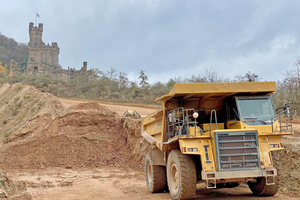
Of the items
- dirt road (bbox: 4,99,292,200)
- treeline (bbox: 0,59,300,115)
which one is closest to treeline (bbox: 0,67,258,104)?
treeline (bbox: 0,59,300,115)

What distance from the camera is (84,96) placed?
4125 cm

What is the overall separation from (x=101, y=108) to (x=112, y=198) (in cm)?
1156

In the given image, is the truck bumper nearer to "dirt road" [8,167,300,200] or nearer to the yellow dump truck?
the yellow dump truck

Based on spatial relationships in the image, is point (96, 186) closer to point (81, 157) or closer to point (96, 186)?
point (96, 186)

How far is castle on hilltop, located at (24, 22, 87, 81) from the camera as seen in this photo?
8347 cm

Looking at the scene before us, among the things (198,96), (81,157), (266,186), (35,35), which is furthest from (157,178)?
(35,35)

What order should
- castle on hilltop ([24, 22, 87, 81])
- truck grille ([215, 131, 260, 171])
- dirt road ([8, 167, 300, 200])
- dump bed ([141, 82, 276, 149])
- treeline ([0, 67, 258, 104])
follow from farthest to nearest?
castle on hilltop ([24, 22, 87, 81]) < treeline ([0, 67, 258, 104]) < dirt road ([8, 167, 300, 200]) < dump bed ([141, 82, 276, 149]) < truck grille ([215, 131, 260, 171])

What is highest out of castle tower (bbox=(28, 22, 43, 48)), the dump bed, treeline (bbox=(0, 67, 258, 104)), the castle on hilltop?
castle tower (bbox=(28, 22, 43, 48))

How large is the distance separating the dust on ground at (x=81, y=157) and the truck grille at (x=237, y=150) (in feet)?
4.90

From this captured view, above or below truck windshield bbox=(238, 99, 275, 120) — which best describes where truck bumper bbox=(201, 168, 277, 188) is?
below

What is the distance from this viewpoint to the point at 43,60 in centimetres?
10062

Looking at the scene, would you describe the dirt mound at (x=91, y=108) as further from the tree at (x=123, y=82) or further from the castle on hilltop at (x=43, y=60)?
the castle on hilltop at (x=43, y=60)

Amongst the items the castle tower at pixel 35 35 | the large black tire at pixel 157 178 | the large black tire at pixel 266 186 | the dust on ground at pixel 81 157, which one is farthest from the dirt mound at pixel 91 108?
the castle tower at pixel 35 35

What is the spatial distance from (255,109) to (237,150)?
1458mm
